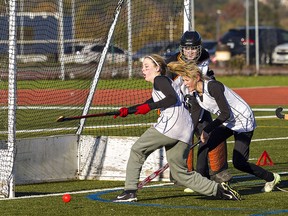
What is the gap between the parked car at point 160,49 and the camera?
16319mm

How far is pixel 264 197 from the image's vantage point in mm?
10656

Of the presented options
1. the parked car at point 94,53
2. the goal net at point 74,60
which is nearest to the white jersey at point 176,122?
the goal net at point 74,60

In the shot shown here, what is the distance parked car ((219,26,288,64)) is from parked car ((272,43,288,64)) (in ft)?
0.70

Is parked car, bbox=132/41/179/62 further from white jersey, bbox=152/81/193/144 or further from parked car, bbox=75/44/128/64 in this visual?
white jersey, bbox=152/81/193/144

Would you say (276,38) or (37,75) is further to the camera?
(276,38)

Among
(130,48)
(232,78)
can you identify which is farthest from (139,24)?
(232,78)

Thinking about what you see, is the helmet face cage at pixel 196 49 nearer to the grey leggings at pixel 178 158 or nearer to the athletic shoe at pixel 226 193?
the grey leggings at pixel 178 158

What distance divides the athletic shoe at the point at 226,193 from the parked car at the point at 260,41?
3112cm

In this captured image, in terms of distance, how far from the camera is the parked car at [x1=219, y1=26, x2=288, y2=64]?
42.3m

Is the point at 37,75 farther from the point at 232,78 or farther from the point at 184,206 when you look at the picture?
the point at 232,78

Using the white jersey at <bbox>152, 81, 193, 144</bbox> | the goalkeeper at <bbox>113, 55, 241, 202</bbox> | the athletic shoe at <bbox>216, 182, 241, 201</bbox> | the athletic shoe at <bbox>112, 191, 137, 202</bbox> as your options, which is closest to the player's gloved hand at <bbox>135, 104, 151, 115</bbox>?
the goalkeeper at <bbox>113, 55, 241, 202</bbox>

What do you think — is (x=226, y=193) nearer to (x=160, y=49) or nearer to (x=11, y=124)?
(x=11, y=124)

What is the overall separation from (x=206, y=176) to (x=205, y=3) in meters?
74.2

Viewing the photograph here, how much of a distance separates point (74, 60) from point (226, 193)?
280 inches
